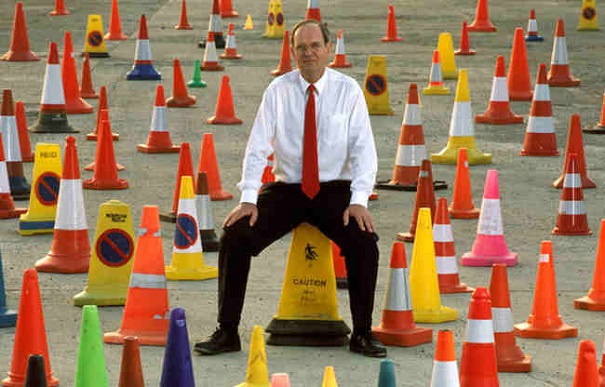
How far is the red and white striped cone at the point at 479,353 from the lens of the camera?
741cm

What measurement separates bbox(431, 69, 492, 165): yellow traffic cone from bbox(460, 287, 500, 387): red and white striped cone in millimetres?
7710

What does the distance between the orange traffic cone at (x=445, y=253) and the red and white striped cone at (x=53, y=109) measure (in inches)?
285

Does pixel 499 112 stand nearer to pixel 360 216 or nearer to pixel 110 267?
pixel 110 267

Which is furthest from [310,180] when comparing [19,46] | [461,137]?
[19,46]

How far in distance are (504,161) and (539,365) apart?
23.1 feet

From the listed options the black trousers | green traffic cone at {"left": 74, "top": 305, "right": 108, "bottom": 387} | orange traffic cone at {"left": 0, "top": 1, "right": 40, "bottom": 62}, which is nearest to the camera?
green traffic cone at {"left": 74, "top": 305, "right": 108, "bottom": 387}

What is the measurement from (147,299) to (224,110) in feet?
28.3

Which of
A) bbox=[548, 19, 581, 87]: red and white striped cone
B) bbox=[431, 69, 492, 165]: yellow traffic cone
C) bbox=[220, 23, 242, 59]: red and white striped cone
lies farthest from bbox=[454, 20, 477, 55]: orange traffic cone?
bbox=[431, 69, 492, 165]: yellow traffic cone

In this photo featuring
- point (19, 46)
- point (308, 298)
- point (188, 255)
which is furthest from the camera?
point (19, 46)

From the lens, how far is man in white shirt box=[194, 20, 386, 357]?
870 cm

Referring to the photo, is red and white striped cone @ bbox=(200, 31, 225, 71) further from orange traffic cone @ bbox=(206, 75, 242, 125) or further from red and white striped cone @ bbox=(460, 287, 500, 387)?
red and white striped cone @ bbox=(460, 287, 500, 387)

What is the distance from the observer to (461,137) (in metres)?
A: 15.2

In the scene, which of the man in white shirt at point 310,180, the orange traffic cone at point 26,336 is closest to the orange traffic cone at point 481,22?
the man in white shirt at point 310,180

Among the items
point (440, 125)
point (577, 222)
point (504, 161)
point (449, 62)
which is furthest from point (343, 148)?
point (449, 62)
